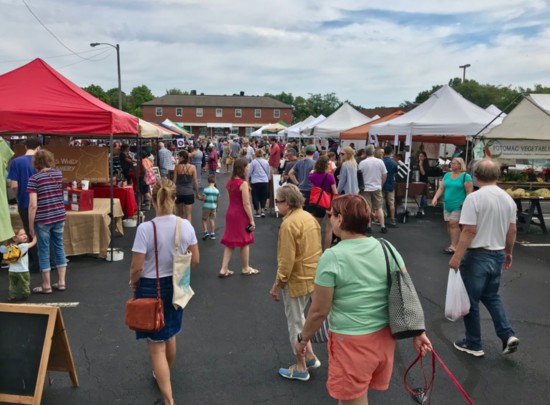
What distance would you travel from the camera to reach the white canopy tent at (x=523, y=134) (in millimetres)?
9242

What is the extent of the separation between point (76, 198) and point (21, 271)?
2.13 meters

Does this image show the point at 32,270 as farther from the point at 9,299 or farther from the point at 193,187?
the point at 193,187

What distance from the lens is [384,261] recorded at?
227cm

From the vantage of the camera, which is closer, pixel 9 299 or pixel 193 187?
pixel 9 299

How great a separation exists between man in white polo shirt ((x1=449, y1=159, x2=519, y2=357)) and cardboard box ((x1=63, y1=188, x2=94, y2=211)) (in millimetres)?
5573

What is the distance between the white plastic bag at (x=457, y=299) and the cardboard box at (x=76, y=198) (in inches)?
220

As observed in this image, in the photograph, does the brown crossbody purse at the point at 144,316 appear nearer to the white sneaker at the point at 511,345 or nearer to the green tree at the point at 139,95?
the white sneaker at the point at 511,345

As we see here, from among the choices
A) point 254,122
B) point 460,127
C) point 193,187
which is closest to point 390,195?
point 460,127

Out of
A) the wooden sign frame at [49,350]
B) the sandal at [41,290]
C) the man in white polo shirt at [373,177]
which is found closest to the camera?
the wooden sign frame at [49,350]

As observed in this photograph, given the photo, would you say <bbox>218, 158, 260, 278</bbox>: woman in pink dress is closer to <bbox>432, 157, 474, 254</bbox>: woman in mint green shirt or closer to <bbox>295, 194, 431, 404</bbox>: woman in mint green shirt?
<bbox>432, 157, 474, 254</bbox>: woman in mint green shirt

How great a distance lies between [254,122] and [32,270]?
221 ft

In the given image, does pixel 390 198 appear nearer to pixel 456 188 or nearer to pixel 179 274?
pixel 456 188

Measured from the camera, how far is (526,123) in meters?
9.40

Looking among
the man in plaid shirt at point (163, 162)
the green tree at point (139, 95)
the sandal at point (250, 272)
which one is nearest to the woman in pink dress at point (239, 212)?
the sandal at point (250, 272)
